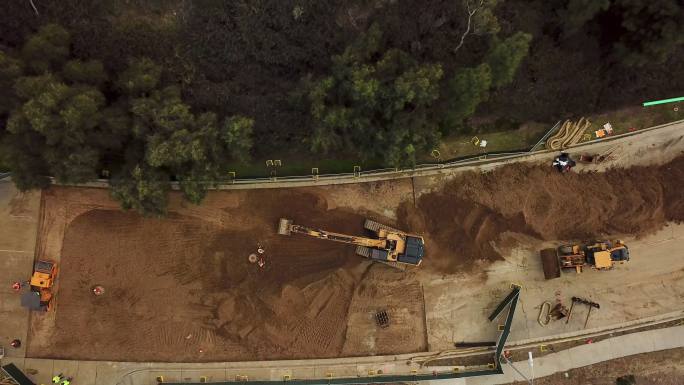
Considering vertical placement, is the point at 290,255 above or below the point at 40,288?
above

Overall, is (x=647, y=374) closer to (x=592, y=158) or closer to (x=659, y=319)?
(x=659, y=319)

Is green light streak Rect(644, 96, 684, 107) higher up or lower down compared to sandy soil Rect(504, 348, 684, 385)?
higher up

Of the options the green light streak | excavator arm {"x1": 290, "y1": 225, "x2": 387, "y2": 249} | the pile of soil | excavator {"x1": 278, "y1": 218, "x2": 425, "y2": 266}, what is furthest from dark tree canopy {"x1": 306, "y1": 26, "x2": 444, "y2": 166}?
the green light streak

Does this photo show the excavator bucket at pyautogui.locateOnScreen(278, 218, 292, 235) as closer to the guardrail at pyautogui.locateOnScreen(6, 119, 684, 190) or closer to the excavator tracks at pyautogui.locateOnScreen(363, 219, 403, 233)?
the guardrail at pyautogui.locateOnScreen(6, 119, 684, 190)

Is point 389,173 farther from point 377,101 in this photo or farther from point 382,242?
point 377,101

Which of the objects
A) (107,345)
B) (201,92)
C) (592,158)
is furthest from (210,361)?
(592,158)

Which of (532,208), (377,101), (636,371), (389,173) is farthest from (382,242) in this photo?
(636,371)
